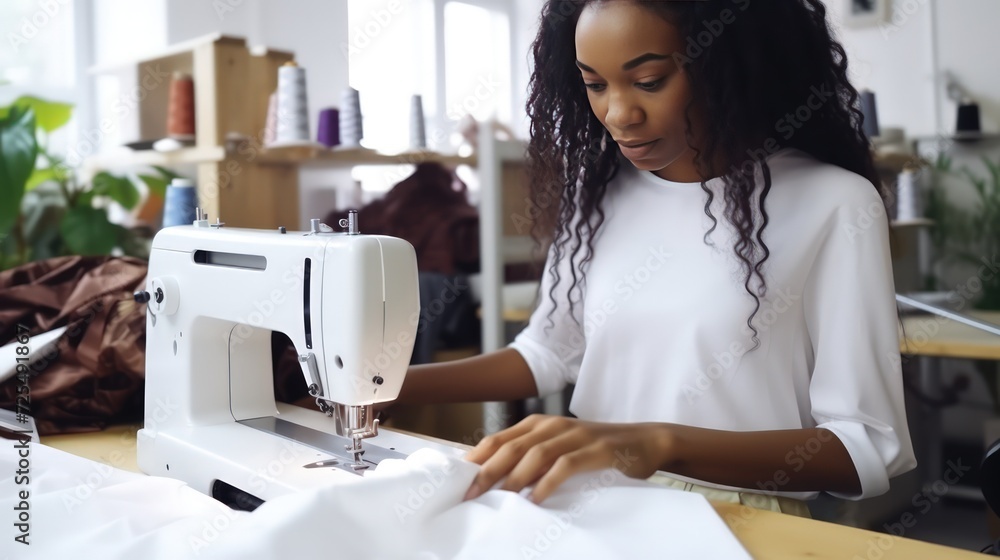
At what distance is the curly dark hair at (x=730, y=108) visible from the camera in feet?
3.14

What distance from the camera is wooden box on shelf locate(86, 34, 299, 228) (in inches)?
86.2

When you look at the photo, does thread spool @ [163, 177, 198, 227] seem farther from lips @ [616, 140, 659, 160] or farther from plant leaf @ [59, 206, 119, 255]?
lips @ [616, 140, 659, 160]

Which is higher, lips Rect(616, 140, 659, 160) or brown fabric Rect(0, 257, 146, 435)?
lips Rect(616, 140, 659, 160)

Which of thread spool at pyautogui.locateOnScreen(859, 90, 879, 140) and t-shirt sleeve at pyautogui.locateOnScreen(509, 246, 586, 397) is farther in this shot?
thread spool at pyautogui.locateOnScreen(859, 90, 879, 140)

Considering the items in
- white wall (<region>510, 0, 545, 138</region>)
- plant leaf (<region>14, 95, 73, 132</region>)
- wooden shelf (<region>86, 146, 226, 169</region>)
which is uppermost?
white wall (<region>510, 0, 545, 138</region>)

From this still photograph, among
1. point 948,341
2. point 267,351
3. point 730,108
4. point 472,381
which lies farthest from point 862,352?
point 948,341

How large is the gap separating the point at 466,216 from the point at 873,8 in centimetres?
266

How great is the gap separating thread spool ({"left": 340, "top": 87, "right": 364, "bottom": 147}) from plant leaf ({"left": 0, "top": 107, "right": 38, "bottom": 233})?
0.84 meters

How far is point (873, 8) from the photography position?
4.18m

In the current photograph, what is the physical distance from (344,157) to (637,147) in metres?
1.71

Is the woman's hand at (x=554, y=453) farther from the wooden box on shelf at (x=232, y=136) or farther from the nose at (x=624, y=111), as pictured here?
the wooden box on shelf at (x=232, y=136)

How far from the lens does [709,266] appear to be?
3.59 ft

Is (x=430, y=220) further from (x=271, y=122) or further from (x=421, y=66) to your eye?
(x=421, y=66)

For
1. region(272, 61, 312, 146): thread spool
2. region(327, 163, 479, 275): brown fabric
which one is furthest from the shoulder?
region(327, 163, 479, 275): brown fabric
